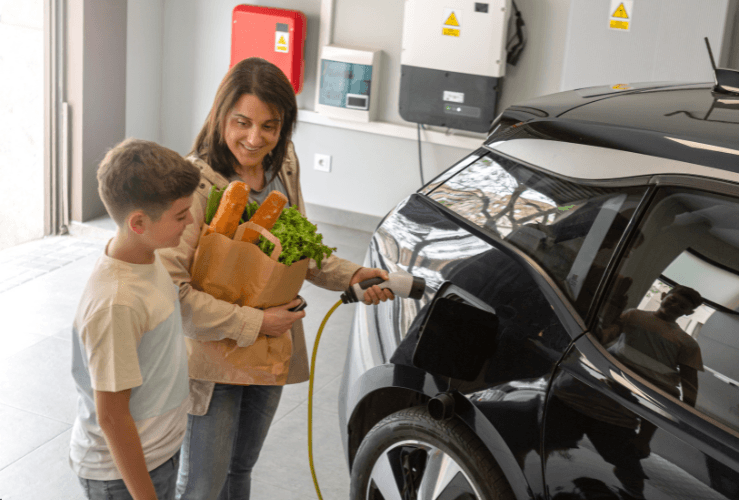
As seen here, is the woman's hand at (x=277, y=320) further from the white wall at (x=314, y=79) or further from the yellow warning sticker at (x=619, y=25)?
the white wall at (x=314, y=79)

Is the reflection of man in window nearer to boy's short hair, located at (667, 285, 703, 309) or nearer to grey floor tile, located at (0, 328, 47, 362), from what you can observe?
boy's short hair, located at (667, 285, 703, 309)

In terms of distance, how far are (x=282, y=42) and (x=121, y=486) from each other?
4.23m

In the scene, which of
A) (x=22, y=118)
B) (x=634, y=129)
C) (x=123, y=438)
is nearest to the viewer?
(x=123, y=438)

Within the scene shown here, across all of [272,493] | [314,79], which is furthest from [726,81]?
[314,79]

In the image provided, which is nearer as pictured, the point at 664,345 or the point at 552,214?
the point at 664,345

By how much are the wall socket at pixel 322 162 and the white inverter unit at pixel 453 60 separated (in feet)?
2.67

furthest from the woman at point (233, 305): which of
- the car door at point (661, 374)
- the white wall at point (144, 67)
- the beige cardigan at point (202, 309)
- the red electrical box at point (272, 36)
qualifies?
the white wall at point (144, 67)

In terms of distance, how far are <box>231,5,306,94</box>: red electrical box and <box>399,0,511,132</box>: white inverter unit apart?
31.6 inches

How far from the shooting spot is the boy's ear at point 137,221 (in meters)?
1.43

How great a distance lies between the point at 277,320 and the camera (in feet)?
5.85

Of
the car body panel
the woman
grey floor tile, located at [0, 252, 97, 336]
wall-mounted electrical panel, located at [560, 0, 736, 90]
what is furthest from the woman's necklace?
wall-mounted electrical panel, located at [560, 0, 736, 90]

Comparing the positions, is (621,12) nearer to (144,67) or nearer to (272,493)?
(272,493)

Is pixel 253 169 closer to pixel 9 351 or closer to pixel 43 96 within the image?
pixel 9 351

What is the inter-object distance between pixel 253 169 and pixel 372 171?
3503 mm
